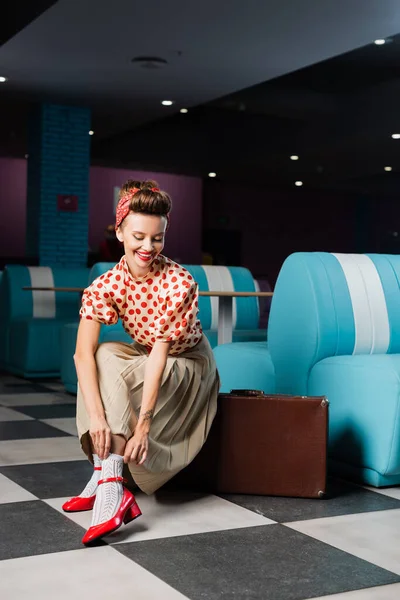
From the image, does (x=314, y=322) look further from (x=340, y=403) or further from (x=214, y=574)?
(x=214, y=574)

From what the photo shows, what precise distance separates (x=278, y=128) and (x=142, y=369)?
35.4 ft

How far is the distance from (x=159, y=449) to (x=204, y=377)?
273 mm

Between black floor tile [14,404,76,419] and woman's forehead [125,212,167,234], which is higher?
woman's forehead [125,212,167,234]

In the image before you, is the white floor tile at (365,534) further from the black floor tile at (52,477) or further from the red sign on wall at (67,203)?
the red sign on wall at (67,203)

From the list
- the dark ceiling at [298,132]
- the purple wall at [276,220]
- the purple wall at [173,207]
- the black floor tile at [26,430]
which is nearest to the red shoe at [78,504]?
the black floor tile at [26,430]

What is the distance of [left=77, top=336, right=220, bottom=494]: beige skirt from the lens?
2.22 m

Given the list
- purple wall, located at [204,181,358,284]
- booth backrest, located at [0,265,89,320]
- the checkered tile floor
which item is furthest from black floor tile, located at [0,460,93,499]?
purple wall, located at [204,181,358,284]

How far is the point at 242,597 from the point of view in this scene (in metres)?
1.69

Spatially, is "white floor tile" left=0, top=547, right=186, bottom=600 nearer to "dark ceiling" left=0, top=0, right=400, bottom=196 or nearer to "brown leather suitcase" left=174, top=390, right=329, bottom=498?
"brown leather suitcase" left=174, top=390, right=329, bottom=498

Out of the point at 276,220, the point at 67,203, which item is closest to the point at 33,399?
the point at 67,203

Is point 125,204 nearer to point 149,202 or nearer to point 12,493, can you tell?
point 149,202

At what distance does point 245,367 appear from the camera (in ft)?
10.5

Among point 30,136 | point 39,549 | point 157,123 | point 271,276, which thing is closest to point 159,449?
point 39,549

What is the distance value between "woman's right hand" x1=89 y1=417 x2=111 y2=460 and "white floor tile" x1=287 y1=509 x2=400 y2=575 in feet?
1.79
